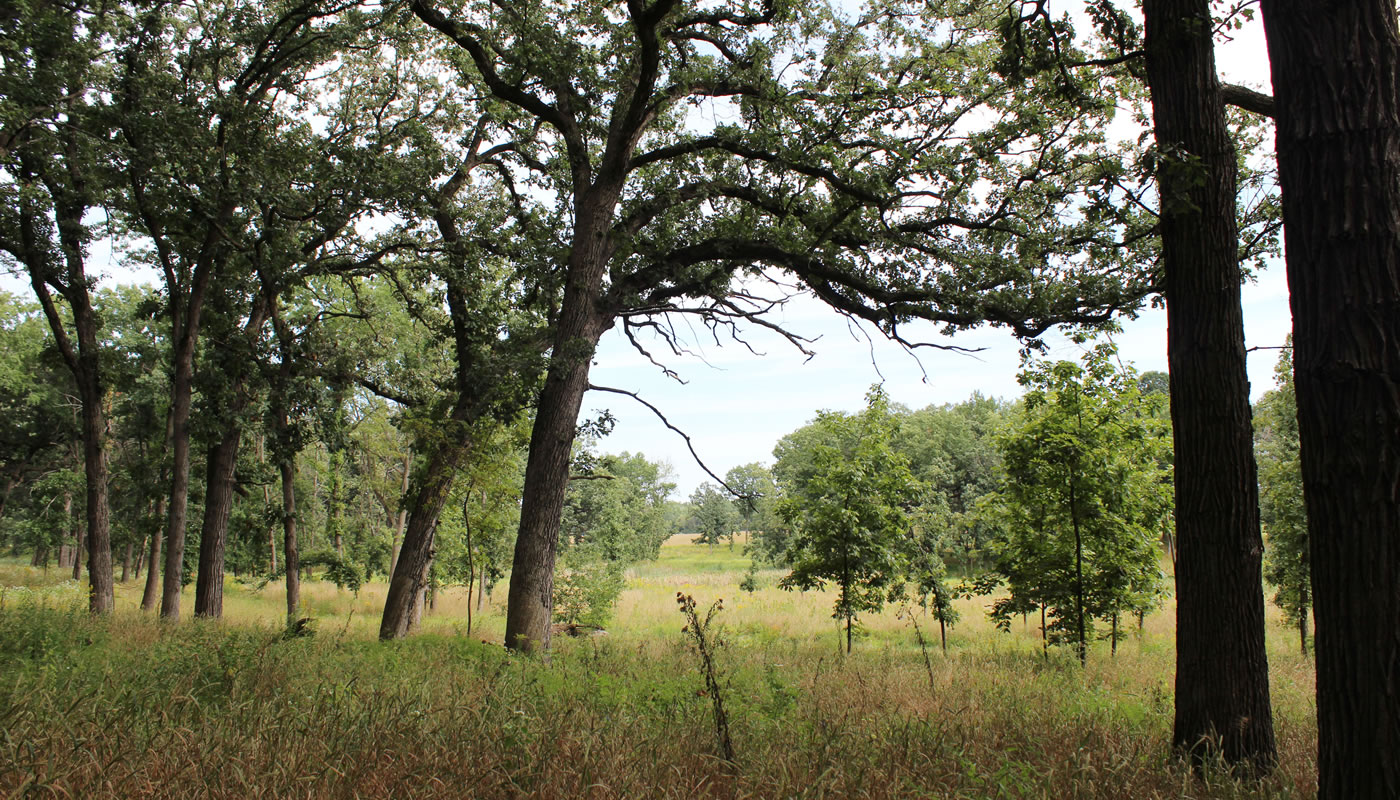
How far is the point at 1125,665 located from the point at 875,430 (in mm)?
6327

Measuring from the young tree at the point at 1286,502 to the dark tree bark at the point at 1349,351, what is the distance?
14.1 m

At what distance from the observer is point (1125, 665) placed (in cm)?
1233

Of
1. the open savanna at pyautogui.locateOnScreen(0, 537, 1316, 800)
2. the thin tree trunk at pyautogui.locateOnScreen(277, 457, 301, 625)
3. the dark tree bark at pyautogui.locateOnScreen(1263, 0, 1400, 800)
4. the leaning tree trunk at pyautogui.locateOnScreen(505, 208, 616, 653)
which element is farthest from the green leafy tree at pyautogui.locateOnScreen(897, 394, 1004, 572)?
the dark tree bark at pyautogui.locateOnScreen(1263, 0, 1400, 800)

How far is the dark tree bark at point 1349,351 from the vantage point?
118 inches

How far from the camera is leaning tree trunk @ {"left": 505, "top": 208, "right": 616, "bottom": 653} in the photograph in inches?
369

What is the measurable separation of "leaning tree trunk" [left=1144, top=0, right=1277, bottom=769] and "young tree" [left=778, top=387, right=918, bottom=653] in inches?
400

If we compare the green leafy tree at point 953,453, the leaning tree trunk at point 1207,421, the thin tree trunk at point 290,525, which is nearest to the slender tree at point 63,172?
the thin tree trunk at point 290,525

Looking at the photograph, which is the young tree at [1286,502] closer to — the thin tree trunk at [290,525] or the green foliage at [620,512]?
the green foliage at [620,512]

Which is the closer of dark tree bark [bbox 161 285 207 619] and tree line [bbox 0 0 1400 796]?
tree line [bbox 0 0 1400 796]

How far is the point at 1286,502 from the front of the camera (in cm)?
1497

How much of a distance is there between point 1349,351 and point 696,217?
9010 mm

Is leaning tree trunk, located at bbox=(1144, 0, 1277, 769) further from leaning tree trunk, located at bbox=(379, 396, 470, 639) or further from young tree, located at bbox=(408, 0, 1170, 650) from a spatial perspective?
leaning tree trunk, located at bbox=(379, 396, 470, 639)

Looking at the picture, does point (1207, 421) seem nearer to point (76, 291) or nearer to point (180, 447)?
point (180, 447)

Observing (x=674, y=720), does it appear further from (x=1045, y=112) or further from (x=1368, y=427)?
(x=1045, y=112)
